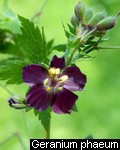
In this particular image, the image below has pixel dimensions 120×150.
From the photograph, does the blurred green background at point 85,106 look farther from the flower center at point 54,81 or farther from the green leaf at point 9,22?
the flower center at point 54,81

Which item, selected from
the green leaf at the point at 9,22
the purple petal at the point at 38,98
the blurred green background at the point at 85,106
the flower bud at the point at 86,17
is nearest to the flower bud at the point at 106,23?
the flower bud at the point at 86,17

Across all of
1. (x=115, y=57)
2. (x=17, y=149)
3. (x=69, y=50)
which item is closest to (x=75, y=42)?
(x=69, y=50)

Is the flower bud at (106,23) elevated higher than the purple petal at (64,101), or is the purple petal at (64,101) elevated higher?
the flower bud at (106,23)

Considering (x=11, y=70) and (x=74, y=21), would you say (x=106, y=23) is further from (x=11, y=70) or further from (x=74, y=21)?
(x=11, y=70)

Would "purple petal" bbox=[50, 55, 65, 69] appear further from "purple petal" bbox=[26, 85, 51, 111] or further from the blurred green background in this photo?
the blurred green background

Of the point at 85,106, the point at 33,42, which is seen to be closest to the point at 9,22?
the point at 33,42

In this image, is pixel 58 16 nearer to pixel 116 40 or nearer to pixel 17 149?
pixel 116 40

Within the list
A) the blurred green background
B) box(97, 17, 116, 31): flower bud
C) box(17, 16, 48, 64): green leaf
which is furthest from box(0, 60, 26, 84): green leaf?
the blurred green background
